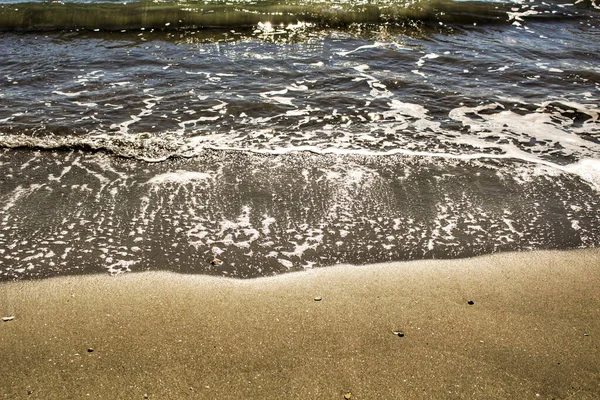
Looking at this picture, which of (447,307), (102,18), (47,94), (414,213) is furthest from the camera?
(102,18)

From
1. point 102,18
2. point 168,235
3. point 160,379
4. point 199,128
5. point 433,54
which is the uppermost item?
point 102,18

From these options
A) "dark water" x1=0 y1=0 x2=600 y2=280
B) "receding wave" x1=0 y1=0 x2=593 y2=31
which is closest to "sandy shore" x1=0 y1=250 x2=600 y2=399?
"dark water" x1=0 y1=0 x2=600 y2=280

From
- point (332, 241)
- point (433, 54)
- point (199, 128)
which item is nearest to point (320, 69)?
point (433, 54)

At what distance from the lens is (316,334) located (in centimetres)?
303

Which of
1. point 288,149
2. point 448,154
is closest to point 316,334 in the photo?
point 288,149

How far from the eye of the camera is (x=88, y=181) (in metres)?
4.64

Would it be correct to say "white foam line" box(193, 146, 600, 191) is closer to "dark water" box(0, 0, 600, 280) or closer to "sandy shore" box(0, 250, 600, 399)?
"dark water" box(0, 0, 600, 280)

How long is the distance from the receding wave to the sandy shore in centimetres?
850

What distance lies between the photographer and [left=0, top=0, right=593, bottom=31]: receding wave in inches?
419

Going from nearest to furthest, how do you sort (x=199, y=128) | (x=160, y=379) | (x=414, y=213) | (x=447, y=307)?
(x=160, y=379) < (x=447, y=307) < (x=414, y=213) < (x=199, y=128)

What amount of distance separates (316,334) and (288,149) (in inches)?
104

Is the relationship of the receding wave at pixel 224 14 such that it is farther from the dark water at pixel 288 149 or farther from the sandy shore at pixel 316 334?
the sandy shore at pixel 316 334

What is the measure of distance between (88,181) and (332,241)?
2.39 meters

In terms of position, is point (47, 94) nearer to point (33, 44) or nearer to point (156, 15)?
point (33, 44)
